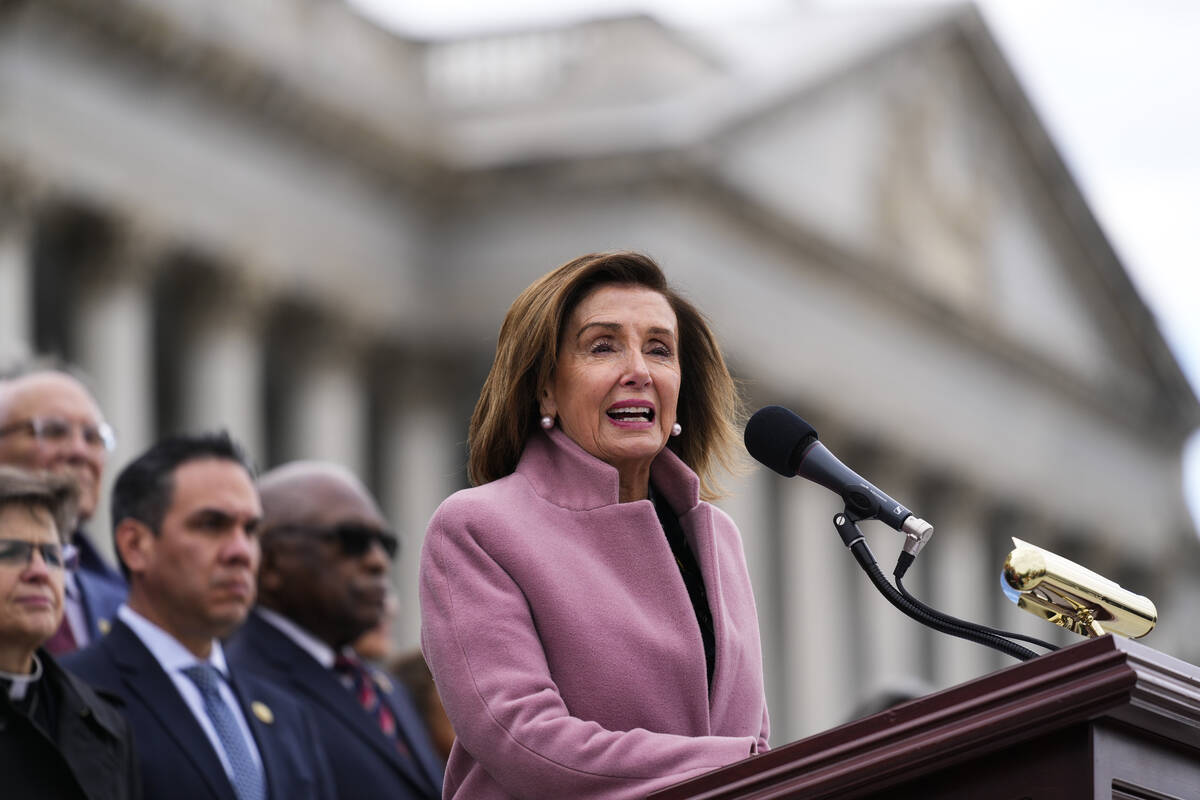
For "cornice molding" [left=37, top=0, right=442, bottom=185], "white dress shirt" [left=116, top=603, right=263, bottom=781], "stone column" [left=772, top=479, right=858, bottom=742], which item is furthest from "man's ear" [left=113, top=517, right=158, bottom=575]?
"stone column" [left=772, top=479, right=858, bottom=742]

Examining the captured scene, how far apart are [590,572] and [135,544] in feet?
12.1

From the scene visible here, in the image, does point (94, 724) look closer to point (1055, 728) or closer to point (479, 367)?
point (1055, 728)

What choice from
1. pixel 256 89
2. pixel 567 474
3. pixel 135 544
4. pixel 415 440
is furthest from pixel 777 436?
pixel 415 440

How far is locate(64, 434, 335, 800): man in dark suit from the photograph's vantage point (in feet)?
25.1

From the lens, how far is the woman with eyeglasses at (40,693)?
264 inches

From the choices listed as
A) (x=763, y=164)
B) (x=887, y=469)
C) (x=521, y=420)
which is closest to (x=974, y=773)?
(x=521, y=420)

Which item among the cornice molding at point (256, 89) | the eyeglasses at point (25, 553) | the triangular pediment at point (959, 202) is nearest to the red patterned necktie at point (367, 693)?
the eyeglasses at point (25, 553)

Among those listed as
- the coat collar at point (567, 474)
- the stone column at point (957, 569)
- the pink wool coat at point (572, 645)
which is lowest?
the pink wool coat at point (572, 645)

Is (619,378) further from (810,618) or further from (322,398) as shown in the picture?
(810,618)

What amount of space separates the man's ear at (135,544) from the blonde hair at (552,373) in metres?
3.05

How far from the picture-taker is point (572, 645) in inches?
191

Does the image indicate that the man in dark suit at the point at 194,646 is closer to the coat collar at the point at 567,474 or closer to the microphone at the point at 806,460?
the coat collar at the point at 567,474

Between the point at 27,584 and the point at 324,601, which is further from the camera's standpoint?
the point at 324,601

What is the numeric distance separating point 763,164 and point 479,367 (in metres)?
7.02
